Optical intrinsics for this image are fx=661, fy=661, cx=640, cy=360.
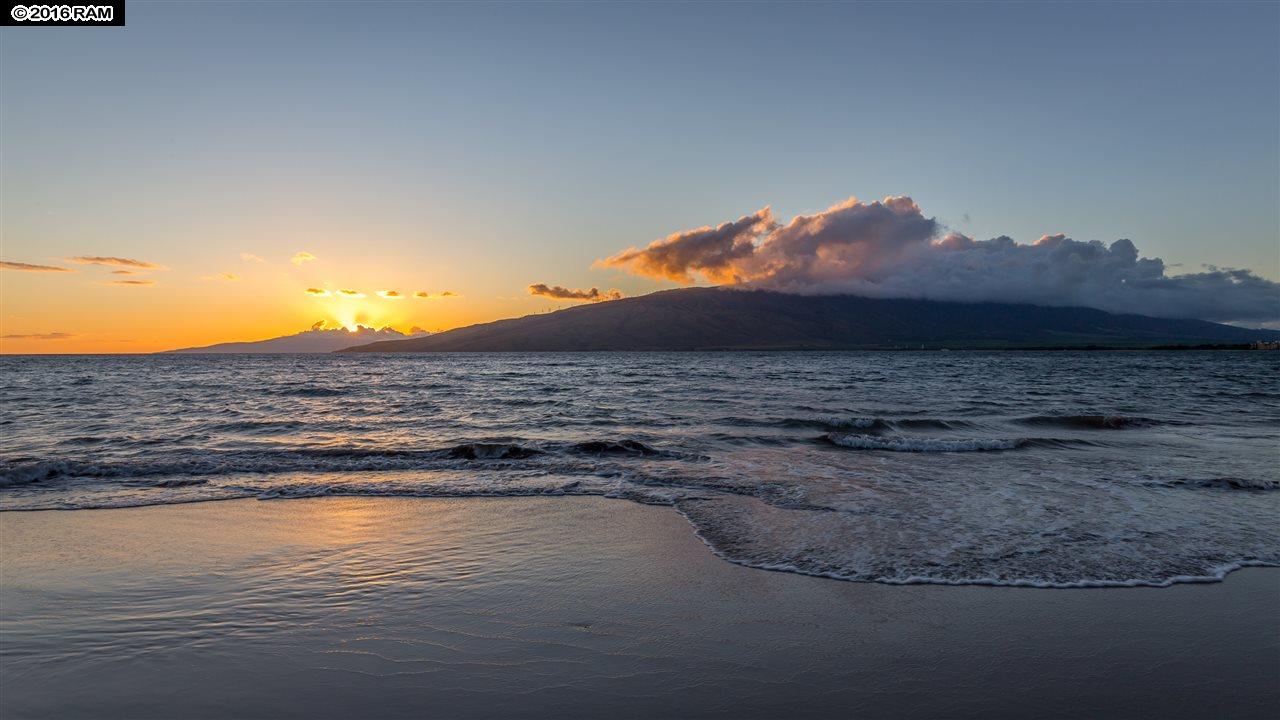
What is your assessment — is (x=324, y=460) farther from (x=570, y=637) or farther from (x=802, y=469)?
(x=570, y=637)

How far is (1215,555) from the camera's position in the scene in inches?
338

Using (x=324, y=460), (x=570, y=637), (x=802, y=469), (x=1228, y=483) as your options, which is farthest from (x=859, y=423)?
(x=570, y=637)

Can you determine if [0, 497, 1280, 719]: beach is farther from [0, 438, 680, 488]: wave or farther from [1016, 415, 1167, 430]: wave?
[1016, 415, 1167, 430]: wave

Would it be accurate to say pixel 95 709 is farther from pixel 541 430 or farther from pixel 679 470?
pixel 541 430

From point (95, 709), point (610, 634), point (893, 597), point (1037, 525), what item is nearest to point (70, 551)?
point (95, 709)

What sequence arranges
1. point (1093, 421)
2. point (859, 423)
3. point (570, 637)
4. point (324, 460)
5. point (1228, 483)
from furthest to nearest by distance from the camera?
point (1093, 421) → point (859, 423) → point (324, 460) → point (1228, 483) → point (570, 637)

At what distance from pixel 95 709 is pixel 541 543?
16.7 ft

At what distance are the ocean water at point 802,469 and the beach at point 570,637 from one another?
1.14 m

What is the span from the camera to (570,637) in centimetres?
596

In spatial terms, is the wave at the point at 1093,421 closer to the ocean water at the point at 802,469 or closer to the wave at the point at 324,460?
the ocean water at the point at 802,469

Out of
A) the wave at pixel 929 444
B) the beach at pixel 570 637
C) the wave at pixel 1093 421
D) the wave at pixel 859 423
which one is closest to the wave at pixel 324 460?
the wave at pixel 929 444

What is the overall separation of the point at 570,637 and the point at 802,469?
1104cm

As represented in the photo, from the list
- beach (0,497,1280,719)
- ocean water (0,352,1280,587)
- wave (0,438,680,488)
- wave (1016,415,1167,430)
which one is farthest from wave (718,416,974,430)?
beach (0,497,1280,719)

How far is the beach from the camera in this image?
486 cm
